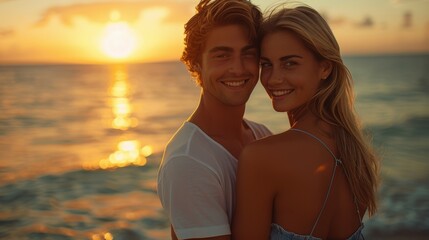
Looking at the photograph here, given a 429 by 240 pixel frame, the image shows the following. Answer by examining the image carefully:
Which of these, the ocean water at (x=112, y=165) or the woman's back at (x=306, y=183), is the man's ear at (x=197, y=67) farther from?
the ocean water at (x=112, y=165)

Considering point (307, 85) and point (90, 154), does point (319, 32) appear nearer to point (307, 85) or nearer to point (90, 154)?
point (307, 85)

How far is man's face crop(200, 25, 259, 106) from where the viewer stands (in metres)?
3.09

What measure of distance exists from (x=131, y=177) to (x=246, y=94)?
932cm

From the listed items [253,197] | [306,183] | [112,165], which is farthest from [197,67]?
[112,165]

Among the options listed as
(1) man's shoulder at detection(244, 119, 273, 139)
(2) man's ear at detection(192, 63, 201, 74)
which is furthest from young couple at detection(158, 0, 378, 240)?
(1) man's shoulder at detection(244, 119, 273, 139)

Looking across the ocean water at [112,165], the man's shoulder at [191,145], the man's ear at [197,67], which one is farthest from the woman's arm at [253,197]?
the ocean water at [112,165]

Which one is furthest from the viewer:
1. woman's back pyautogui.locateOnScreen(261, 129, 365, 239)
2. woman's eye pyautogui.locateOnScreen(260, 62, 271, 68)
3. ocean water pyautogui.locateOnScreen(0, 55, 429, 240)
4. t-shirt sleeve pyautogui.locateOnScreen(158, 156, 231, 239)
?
ocean water pyautogui.locateOnScreen(0, 55, 429, 240)

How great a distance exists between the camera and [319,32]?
111 inches


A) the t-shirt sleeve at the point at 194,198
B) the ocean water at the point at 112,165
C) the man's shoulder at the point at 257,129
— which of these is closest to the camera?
the t-shirt sleeve at the point at 194,198

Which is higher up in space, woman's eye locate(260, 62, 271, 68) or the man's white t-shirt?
woman's eye locate(260, 62, 271, 68)

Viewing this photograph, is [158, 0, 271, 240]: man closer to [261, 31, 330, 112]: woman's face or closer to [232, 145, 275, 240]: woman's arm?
[232, 145, 275, 240]: woman's arm

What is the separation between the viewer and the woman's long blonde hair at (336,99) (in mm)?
2818

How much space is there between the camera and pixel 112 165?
13.5m

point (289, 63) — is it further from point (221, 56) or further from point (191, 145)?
point (191, 145)
